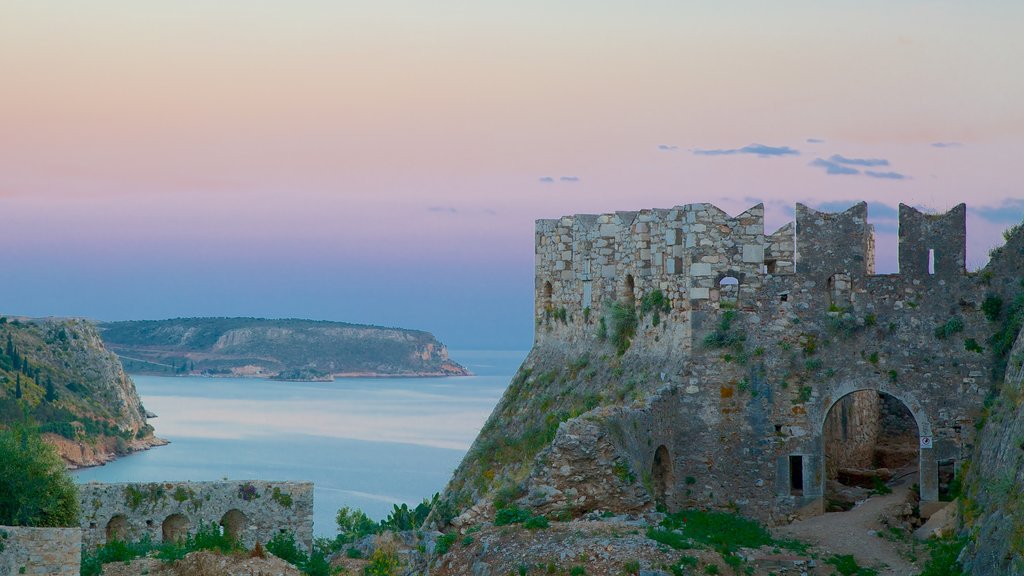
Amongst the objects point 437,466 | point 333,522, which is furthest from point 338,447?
point 333,522

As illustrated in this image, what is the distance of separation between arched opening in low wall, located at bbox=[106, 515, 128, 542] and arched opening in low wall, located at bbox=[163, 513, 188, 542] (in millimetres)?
826

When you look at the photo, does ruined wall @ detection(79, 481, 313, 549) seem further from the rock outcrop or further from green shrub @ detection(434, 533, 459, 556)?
green shrub @ detection(434, 533, 459, 556)

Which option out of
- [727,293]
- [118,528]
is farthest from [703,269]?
[118,528]

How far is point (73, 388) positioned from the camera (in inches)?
4279

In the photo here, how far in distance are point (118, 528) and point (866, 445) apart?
15.4m

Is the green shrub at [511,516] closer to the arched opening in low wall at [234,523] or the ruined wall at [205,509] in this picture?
the ruined wall at [205,509]

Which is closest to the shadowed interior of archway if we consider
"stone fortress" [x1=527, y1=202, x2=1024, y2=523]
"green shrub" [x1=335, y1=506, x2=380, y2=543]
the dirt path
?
the dirt path

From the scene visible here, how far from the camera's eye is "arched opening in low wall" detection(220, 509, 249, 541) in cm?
2852

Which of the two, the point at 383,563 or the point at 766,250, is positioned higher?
the point at 766,250

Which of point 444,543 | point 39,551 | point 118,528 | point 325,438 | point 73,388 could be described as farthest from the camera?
point 73,388

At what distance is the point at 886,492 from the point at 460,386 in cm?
13591

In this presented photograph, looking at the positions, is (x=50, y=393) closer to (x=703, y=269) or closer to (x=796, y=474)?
(x=703, y=269)

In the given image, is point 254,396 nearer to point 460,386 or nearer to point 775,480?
point 460,386

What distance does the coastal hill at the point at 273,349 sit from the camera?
174750 millimetres
